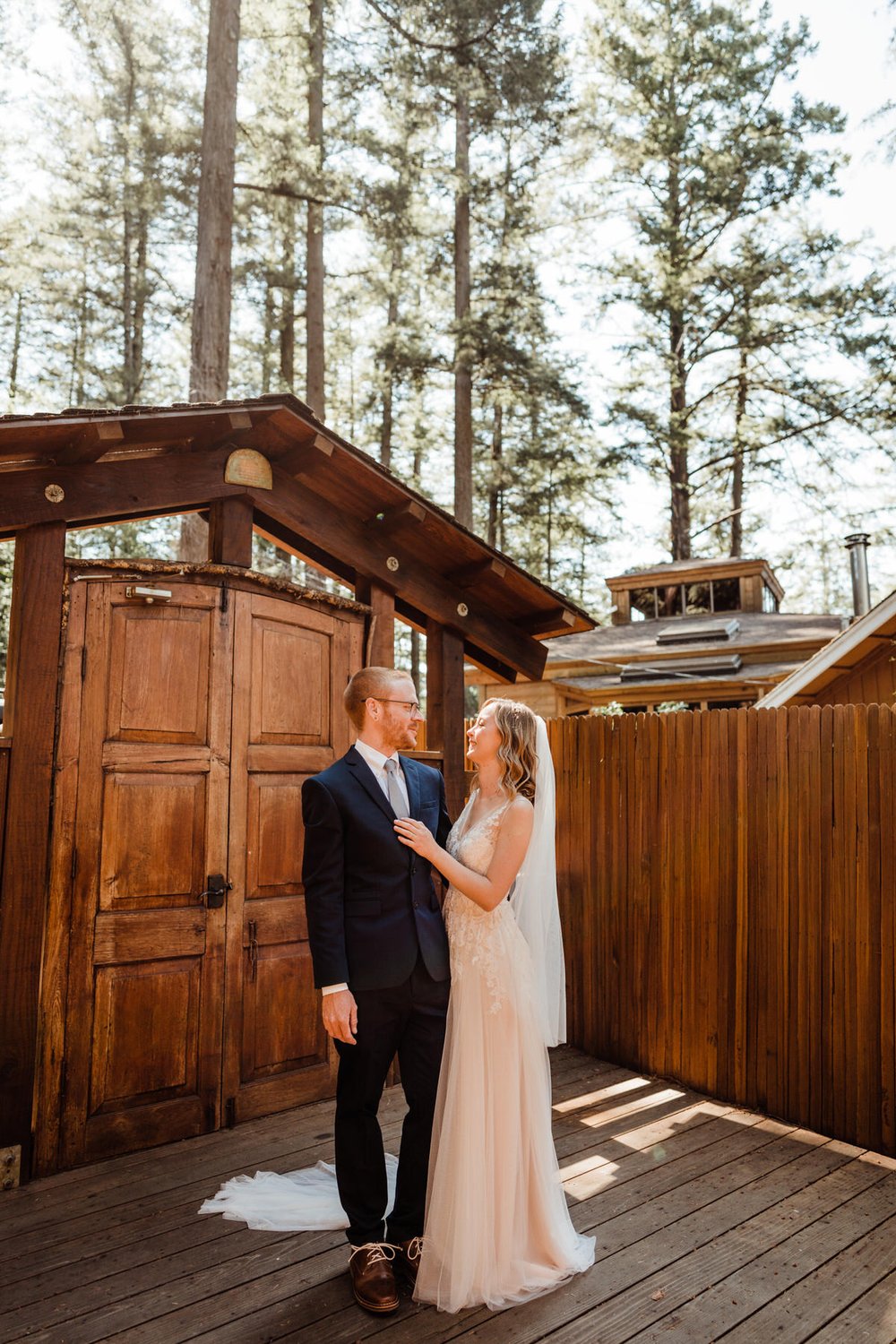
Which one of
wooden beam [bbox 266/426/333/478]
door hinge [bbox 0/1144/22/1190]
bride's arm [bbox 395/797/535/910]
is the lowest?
door hinge [bbox 0/1144/22/1190]

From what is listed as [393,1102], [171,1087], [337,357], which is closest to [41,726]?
[171,1087]

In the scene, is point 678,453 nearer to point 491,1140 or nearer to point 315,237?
point 315,237

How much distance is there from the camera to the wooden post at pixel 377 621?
5.85m

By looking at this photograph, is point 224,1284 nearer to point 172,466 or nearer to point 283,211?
point 172,466

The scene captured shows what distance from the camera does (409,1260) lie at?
3352mm

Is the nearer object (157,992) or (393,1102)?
(157,992)

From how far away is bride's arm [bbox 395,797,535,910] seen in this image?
3.40 metres

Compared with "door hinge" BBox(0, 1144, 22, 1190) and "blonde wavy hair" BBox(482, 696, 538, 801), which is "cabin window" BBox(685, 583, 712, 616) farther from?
"door hinge" BBox(0, 1144, 22, 1190)

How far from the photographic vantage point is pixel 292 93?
13844mm

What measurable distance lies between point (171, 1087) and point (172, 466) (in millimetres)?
3305

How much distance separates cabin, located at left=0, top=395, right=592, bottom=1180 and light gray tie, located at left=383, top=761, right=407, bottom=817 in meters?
1.78

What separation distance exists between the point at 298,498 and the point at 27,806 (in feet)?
7.70

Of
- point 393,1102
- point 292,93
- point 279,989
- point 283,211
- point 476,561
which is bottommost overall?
point 393,1102

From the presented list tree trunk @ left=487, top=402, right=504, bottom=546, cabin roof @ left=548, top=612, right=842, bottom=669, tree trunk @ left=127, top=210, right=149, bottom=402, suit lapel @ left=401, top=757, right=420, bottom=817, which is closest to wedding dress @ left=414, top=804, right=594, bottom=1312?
suit lapel @ left=401, top=757, right=420, bottom=817
